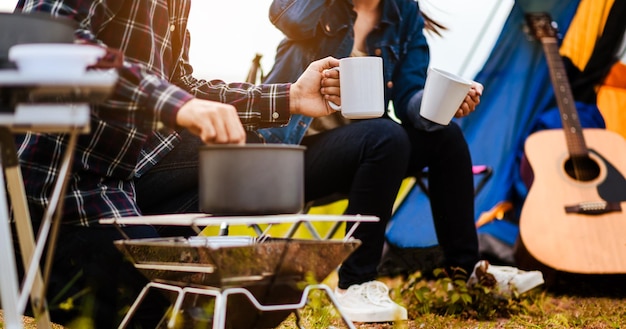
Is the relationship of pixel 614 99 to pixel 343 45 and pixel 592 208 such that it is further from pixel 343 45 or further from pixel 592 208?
pixel 343 45

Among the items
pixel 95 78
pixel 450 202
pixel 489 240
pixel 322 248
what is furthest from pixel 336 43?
pixel 95 78

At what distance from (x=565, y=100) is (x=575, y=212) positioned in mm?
500

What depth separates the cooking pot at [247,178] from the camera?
118 cm

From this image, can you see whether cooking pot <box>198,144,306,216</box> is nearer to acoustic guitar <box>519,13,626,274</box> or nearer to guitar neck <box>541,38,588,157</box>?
acoustic guitar <box>519,13,626,274</box>

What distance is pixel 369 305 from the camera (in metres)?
2.20

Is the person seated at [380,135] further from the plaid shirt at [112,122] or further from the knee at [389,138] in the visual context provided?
the plaid shirt at [112,122]

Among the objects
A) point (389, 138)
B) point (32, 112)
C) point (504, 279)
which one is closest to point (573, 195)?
point (504, 279)

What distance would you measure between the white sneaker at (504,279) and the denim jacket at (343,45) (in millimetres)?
469

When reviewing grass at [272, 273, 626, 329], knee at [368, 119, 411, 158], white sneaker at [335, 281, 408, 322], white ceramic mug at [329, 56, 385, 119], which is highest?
white ceramic mug at [329, 56, 385, 119]

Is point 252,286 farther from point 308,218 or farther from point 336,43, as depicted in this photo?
point 336,43

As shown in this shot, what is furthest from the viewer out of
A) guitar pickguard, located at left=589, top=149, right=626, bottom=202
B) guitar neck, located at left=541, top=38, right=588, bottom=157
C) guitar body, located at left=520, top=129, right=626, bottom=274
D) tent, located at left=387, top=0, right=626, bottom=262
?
tent, located at left=387, top=0, right=626, bottom=262

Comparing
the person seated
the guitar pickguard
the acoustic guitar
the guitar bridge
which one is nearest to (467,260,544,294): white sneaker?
the person seated

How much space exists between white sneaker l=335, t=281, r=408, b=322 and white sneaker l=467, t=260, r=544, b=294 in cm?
32

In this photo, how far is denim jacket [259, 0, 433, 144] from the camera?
238cm
